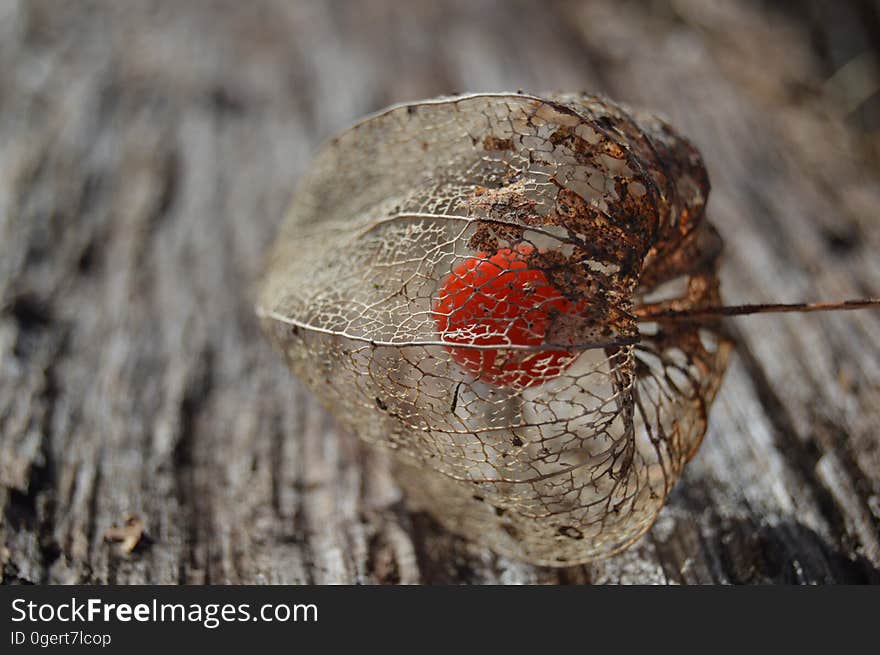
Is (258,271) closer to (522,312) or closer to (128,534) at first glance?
(128,534)

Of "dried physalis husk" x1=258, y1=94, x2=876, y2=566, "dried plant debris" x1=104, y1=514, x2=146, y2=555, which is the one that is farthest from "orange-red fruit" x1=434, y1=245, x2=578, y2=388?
"dried plant debris" x1=104, y1=514, x2=146, y2=555

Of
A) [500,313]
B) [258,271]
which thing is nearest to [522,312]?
[500,313]

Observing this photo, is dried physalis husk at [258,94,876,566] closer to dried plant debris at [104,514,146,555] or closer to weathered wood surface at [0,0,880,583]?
weathered wood surface at [0,0,880,583]

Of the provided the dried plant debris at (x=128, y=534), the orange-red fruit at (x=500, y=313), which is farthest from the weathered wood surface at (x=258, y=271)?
the orange-red fruit at (x=500, y=313)

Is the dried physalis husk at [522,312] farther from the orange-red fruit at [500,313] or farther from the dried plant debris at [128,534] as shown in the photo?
the dried plant debris at [128,534]

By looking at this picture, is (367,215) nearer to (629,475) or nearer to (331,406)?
(331,406)

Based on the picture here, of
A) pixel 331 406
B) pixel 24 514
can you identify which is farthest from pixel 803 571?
pixel 24 514
